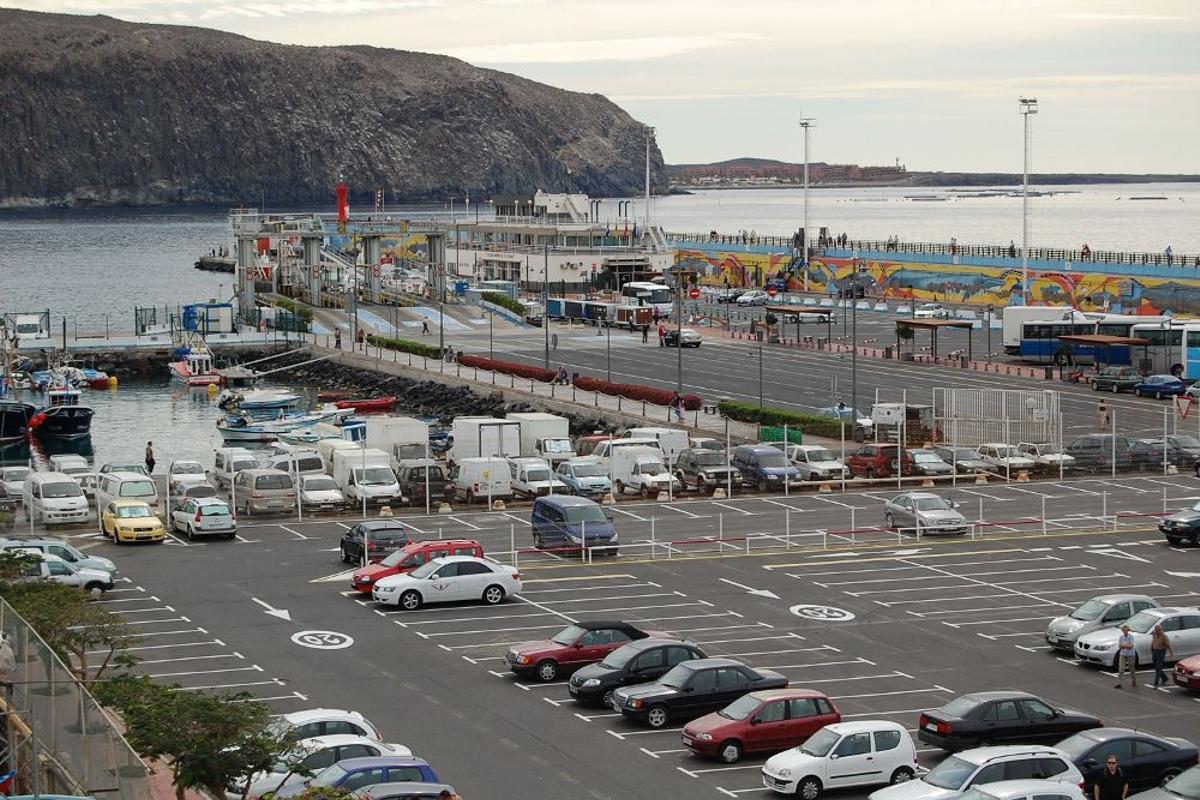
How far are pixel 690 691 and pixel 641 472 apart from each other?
25.3 meters

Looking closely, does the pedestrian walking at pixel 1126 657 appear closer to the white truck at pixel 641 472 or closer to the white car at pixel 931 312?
the white truck at pixel 641 472

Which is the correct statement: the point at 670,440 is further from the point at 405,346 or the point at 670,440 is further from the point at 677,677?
the point at 405,346

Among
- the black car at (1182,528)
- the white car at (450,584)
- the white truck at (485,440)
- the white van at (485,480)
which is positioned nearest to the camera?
the white car at (450,584)

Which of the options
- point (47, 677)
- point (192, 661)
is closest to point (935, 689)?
point (192, 661)

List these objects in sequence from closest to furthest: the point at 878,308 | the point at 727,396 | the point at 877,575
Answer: the point at 877,575
the point at 727,396
the point at 878,308

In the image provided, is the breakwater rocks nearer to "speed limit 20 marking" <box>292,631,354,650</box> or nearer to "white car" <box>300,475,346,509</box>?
"white car" <box>300,475,346,509</box>

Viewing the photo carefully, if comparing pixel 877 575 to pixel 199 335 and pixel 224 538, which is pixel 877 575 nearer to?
pixel 224 538

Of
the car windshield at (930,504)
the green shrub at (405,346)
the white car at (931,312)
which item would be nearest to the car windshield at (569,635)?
the car windshield at (930,504)

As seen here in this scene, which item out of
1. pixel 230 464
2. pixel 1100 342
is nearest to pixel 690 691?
pixel 230 464

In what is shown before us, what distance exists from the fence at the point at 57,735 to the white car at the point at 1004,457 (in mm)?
Result: 38474

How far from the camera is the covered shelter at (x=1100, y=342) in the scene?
8031cm

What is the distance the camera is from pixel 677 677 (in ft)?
96.3

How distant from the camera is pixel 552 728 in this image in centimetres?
2884

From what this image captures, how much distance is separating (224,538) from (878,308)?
294 feet
